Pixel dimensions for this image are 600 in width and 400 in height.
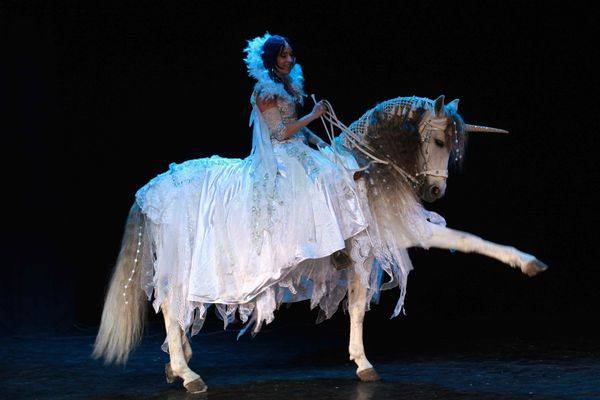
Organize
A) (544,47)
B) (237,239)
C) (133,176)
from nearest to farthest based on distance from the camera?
(237,239) < (544,47) < (133,176)

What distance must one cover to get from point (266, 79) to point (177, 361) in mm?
1413

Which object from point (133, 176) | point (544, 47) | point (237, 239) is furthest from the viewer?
point (133, 176)

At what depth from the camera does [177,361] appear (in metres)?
3.84

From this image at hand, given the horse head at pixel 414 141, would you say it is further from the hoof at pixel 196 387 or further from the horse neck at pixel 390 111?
the hoof at pixel 196 387

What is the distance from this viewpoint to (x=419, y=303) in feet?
19.8

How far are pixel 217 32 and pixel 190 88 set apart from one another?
443mm

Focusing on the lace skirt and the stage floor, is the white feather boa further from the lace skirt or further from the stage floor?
the stage floor

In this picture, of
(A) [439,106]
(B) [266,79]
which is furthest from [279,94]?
(A) [439,106]

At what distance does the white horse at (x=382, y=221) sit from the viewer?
370 cm

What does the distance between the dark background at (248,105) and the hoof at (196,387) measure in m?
2.07

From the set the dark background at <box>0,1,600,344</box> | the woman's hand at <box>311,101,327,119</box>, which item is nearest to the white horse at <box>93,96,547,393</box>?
the woman's hand at <box>311,101,327,119</box>

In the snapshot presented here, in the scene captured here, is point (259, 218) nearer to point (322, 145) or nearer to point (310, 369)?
point (322, 145)

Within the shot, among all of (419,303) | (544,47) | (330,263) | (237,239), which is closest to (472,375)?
(330,263)

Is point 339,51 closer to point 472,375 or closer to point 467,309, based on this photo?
point 467,309
